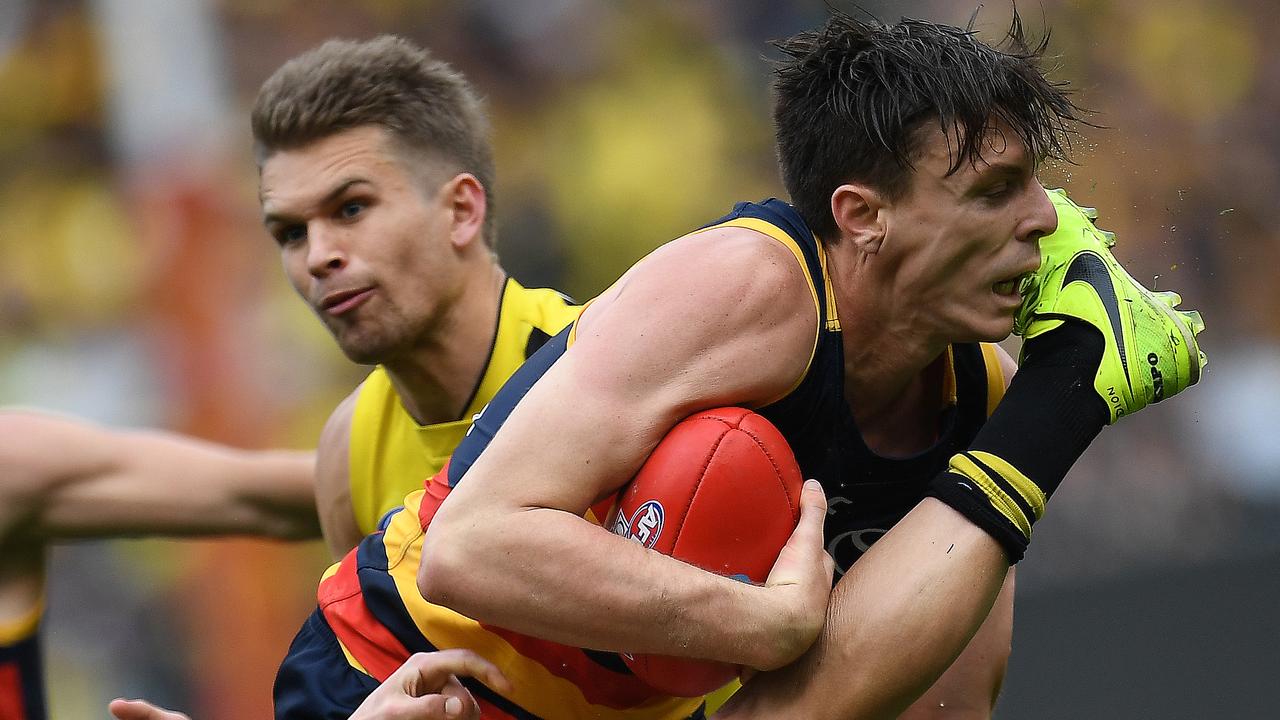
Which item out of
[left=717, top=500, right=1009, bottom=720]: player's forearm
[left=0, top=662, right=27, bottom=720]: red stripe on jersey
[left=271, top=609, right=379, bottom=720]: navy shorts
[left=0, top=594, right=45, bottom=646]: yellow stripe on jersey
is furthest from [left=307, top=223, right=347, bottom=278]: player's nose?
[left=717, top=500, right=1009, bottom=720]: player's forearm

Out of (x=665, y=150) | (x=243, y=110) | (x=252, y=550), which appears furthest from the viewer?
(x=665, y=150)

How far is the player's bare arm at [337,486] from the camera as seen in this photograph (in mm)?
4266

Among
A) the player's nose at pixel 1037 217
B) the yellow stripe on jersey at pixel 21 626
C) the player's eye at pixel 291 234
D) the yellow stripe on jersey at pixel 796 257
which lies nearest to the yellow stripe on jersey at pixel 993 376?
the player's nose at pixel 1037 217

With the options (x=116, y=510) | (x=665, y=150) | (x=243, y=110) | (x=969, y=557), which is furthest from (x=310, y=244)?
(x=665, y=150)

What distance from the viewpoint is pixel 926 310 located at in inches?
127

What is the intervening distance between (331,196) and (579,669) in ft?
5.27

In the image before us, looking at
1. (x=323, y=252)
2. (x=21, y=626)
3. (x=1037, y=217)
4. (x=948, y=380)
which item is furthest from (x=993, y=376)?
(x=21, y=626)

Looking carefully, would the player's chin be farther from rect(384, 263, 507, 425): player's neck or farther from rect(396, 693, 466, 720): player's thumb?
rect(396, 693, 466, 720): player's thumb

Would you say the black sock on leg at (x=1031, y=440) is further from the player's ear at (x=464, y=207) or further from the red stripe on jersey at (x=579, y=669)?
the player's ear at (x=464, y=207)

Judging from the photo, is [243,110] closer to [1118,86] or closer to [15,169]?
[15,169]

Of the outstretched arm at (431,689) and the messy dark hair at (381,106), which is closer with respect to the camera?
the outstretched arm at (431,689)

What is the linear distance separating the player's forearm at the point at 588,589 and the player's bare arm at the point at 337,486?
1.57 m

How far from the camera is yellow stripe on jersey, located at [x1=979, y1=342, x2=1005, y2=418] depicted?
3572mm

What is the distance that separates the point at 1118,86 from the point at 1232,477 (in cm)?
253
